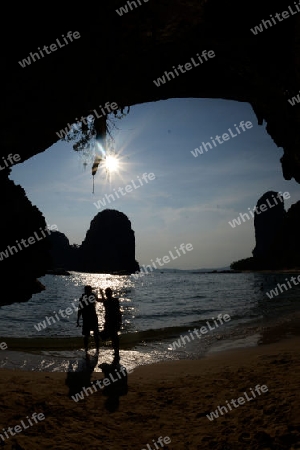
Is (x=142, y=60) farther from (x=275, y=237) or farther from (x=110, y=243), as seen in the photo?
(x=110, y=243)

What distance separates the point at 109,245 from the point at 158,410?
15551cm

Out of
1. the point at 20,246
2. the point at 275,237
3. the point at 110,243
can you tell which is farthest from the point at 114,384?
the point at 110,243

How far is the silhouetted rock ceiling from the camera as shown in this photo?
5.00m

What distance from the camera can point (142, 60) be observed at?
228 inches

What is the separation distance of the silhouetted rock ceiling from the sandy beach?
16.3 feet

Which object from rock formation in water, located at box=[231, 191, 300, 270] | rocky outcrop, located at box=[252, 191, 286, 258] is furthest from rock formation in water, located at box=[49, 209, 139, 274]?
rocky outcrop, located at box=[252, 191, 286, 258]

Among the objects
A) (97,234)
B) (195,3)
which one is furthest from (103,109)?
(97,234)

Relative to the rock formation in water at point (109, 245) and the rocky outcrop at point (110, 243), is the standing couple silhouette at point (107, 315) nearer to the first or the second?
the rock formation in water at point (109, 245)

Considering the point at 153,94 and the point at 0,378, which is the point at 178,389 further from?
the point at 153,94

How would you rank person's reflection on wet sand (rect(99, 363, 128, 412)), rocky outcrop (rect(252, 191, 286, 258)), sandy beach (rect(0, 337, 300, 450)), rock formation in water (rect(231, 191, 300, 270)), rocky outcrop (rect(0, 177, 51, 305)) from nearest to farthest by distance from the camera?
sandy beach (rect(0, 337, 300, 450)) < person's reflection on wet sand (rect(99, 363, 128, 412)) < rocky outcrop (rect(0, 177, 51, 305)) < rock formation in water (rect(231, 191, 300, 270)) < rocky outcrop (rect(252, 191, 286, 258))

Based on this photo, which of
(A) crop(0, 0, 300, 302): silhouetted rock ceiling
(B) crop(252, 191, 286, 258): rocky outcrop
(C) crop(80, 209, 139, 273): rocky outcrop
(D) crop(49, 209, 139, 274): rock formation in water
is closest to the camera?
(A) crop(0, 0, 300, 302): silhouetted rock ceiling

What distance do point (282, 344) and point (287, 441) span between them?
8390 millimetres

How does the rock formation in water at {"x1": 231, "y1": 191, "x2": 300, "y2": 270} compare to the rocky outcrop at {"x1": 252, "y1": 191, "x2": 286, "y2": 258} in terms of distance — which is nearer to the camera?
the rock formation in water at {"x1": 231, "y1": 191, "x2": 300, "y2": 270}

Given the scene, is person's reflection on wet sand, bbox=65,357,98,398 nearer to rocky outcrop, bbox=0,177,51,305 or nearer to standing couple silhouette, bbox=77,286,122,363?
standing couple silhouette, bbox=77,286,122,363
